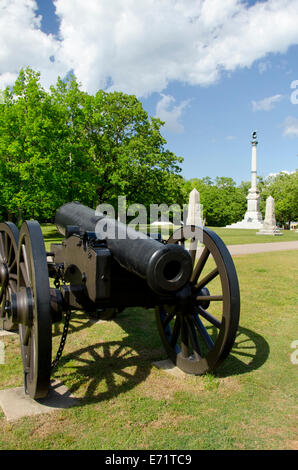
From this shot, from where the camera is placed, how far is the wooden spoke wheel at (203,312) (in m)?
3.33

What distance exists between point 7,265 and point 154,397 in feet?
7.92

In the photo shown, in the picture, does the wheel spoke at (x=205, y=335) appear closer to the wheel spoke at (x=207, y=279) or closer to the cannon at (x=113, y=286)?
the cannon at (x=113, y=286)

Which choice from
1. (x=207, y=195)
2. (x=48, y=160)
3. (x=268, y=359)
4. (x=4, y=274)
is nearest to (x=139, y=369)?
(x=268, y=359)

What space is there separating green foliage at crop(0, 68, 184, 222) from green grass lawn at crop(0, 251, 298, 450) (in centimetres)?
1480

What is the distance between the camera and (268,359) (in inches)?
167

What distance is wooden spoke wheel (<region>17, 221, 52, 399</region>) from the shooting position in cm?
280

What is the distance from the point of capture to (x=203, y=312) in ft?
12.3

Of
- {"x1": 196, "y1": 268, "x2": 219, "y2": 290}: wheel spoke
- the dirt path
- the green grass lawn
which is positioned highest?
{"x1": 196, "y1": 268, "x2": 219, "y2": 290}: wheel spoke

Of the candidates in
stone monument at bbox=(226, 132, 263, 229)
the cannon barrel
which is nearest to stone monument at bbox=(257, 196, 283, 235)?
stone monument at bbox=(226, 132, 263, 229)

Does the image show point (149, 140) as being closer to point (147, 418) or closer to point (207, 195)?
point (147, 418)

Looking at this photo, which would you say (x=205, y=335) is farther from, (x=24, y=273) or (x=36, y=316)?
(x=24, y=273)

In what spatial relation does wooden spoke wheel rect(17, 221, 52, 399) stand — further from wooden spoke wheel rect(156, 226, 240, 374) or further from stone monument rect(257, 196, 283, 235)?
stone monument rect(257, 196, 283, 235)

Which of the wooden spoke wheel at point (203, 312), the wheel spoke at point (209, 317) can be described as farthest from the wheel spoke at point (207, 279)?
the wheel spoke at point (209, 317)

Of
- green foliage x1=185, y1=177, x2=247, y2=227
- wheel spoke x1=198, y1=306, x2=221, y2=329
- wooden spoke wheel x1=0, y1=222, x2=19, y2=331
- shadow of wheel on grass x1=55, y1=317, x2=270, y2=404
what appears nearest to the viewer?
shadow of wheel on grass x1=55, y1=317, x2=270, y2=404
